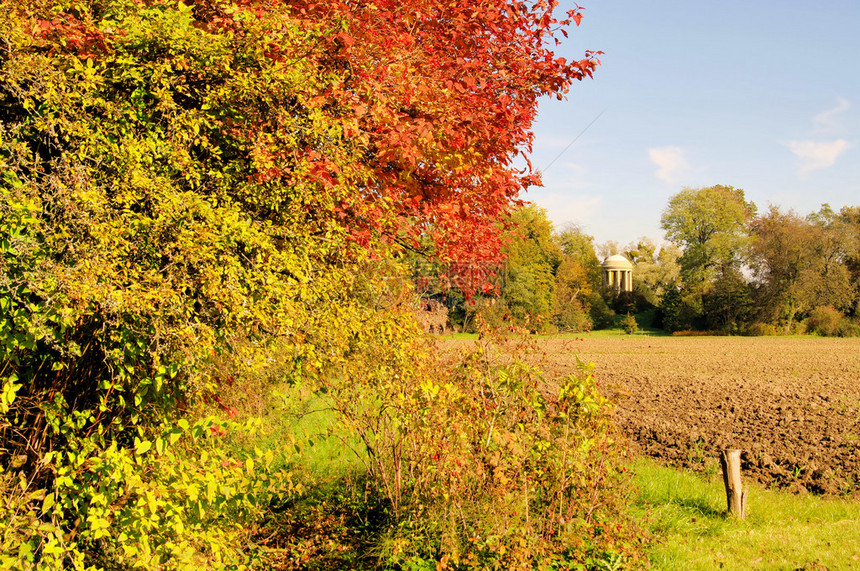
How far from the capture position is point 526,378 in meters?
4.67

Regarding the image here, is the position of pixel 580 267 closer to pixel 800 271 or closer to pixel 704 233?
pixel 704 233

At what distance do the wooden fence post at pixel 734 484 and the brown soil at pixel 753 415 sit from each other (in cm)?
175

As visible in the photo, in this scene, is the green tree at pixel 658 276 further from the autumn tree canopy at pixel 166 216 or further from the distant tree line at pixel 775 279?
the autumn tree canopy at pixel 166 216

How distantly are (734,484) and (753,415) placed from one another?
6.75m

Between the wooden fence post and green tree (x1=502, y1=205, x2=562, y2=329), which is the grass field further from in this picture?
green tree (x1=502, y1=205, x2=562, y2=329)

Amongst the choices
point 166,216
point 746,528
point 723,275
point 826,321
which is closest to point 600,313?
point 723,275

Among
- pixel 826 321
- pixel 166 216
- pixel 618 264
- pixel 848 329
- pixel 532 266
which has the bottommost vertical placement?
pixel 848 329

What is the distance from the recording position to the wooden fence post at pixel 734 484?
20.6 ft

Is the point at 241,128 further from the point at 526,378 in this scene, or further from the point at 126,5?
the point at 526,378

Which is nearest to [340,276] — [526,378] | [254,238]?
[254,238]

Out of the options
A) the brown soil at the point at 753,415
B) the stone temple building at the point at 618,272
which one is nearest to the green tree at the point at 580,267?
the stone temple building at the point at 618,272

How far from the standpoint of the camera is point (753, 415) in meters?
12.2

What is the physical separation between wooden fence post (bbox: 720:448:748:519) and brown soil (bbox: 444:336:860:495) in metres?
1.75

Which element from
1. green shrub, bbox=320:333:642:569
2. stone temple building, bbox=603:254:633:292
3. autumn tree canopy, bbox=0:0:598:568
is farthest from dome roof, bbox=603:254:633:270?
autumn tree canopy, bbox=0:0:598:568
